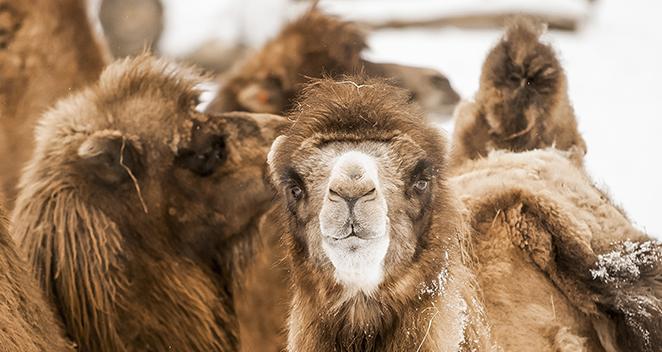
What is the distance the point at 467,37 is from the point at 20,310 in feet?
29.1

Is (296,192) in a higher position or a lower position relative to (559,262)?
higher

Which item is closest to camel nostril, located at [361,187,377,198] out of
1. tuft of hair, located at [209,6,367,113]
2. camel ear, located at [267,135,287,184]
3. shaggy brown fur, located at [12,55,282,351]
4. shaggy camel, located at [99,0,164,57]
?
camel ear, located at [267,135,287,184]

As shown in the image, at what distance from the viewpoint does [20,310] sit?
12.3 ft

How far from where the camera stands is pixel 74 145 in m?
4.89

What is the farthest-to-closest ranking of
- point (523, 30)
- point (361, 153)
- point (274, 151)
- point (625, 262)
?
point (523, 30) < point (625, 262) < point (274, 151) < point (361, 153)

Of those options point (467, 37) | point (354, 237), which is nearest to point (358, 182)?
point (354, 237)

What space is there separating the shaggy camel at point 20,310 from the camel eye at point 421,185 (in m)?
1.22

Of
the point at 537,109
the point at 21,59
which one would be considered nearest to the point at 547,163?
the point at 537,109

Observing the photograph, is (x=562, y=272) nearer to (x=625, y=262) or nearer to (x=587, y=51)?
(x=625, y=262)

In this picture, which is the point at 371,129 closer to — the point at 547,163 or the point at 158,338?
the point at 547,163

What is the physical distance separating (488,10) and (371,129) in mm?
9071

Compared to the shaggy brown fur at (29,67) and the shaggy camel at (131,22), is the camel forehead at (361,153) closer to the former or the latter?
the shaggy brown fur at (29,67)

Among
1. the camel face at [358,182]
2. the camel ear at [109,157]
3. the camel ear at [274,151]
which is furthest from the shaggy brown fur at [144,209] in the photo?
the camel face at [358,182]

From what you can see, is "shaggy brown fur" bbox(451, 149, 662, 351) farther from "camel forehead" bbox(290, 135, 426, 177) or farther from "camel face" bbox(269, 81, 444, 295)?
"camel forehead" bbox(290, 135, 426, 177)
